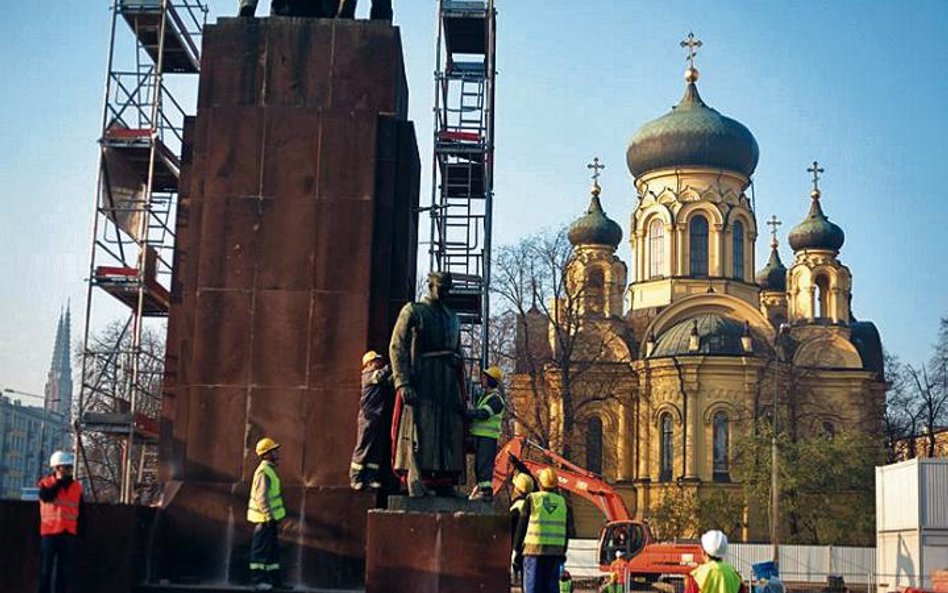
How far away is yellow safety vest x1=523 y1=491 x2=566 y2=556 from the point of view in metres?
10.3

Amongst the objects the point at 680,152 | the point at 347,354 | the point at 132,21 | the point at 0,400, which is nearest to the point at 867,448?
the point at 680,152

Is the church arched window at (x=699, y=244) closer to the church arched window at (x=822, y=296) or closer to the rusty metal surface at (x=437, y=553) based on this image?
the church arched window at (x=822, y=296)

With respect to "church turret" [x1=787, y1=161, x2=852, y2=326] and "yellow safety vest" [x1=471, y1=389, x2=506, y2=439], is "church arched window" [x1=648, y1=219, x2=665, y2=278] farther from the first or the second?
"yellow safety vest" [x1=471, y1=389, x2=506, y2=439]

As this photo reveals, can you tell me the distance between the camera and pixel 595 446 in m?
56.7

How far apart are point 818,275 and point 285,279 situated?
180ft

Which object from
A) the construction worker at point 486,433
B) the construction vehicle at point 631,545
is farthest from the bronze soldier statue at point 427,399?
the construction vehicle at point 631,545

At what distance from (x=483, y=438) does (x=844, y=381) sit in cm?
4875

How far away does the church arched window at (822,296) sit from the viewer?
62500mm

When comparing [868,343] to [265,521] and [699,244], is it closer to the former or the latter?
[699,244]

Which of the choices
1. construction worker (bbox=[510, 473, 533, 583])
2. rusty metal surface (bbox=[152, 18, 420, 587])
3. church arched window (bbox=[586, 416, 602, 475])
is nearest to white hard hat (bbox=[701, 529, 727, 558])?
construction worker (bbox=[510, 473, 533, 583])

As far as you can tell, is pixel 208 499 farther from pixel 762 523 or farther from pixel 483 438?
pixel 762 523

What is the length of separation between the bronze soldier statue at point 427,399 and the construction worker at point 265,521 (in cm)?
107

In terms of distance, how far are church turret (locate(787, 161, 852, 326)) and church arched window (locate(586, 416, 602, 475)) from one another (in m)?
12.1

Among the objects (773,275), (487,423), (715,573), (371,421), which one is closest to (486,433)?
(487,423)
